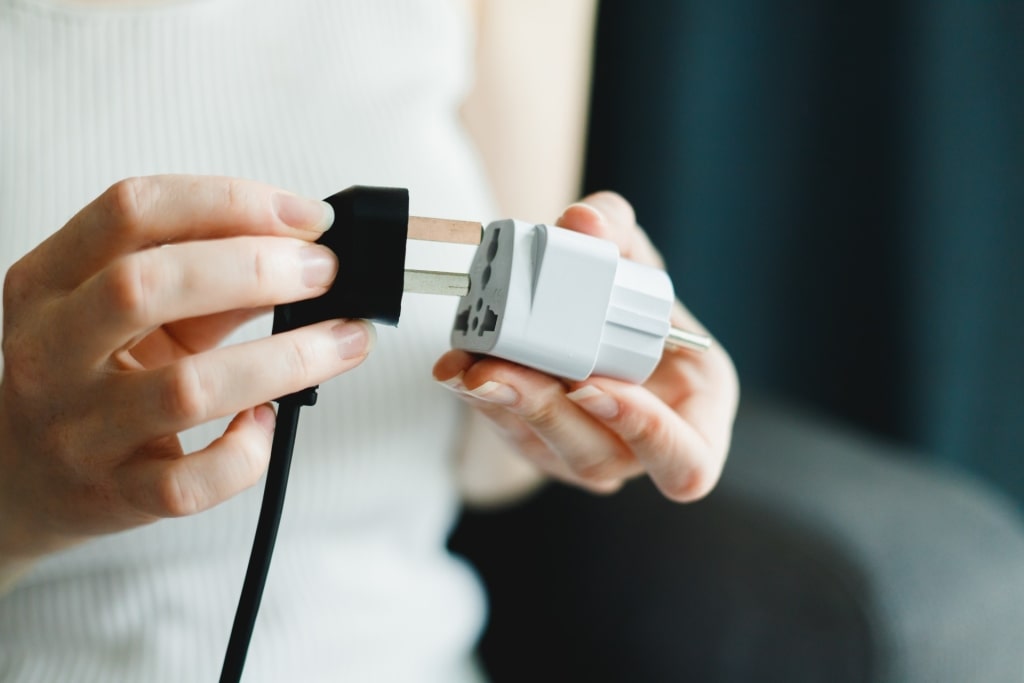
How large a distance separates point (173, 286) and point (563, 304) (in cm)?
14

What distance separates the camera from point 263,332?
0.50m

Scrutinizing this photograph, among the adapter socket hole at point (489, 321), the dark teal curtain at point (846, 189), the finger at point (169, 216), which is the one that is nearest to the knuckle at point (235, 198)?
the finger at point (169, 216)

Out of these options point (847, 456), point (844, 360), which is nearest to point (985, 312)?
point (844, 360)

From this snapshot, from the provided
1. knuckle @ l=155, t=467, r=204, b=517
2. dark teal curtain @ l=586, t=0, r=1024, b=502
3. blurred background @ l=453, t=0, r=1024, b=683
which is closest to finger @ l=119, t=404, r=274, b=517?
knuckle @ l=155, t=467, r=204, b=517

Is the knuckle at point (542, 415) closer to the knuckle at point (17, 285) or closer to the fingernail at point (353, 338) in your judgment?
the fingernail at point (353, 338)

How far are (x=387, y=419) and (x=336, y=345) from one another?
0.23m

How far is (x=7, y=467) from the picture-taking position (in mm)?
344

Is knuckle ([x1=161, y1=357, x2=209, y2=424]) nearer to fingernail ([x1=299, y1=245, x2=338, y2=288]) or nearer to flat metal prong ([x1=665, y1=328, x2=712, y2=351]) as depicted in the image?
fingernail ([x1=299, y1=245, x2=338, y2=288])

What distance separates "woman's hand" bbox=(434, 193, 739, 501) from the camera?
0.36 m

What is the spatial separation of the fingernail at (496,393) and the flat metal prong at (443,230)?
2.2 inches

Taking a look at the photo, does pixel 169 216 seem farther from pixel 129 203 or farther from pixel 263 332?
pixel 263 332

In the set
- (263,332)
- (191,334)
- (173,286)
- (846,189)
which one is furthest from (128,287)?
(846,189)

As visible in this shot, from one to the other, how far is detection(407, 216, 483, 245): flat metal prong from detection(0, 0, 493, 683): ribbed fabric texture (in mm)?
210

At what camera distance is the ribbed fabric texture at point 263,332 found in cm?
48
